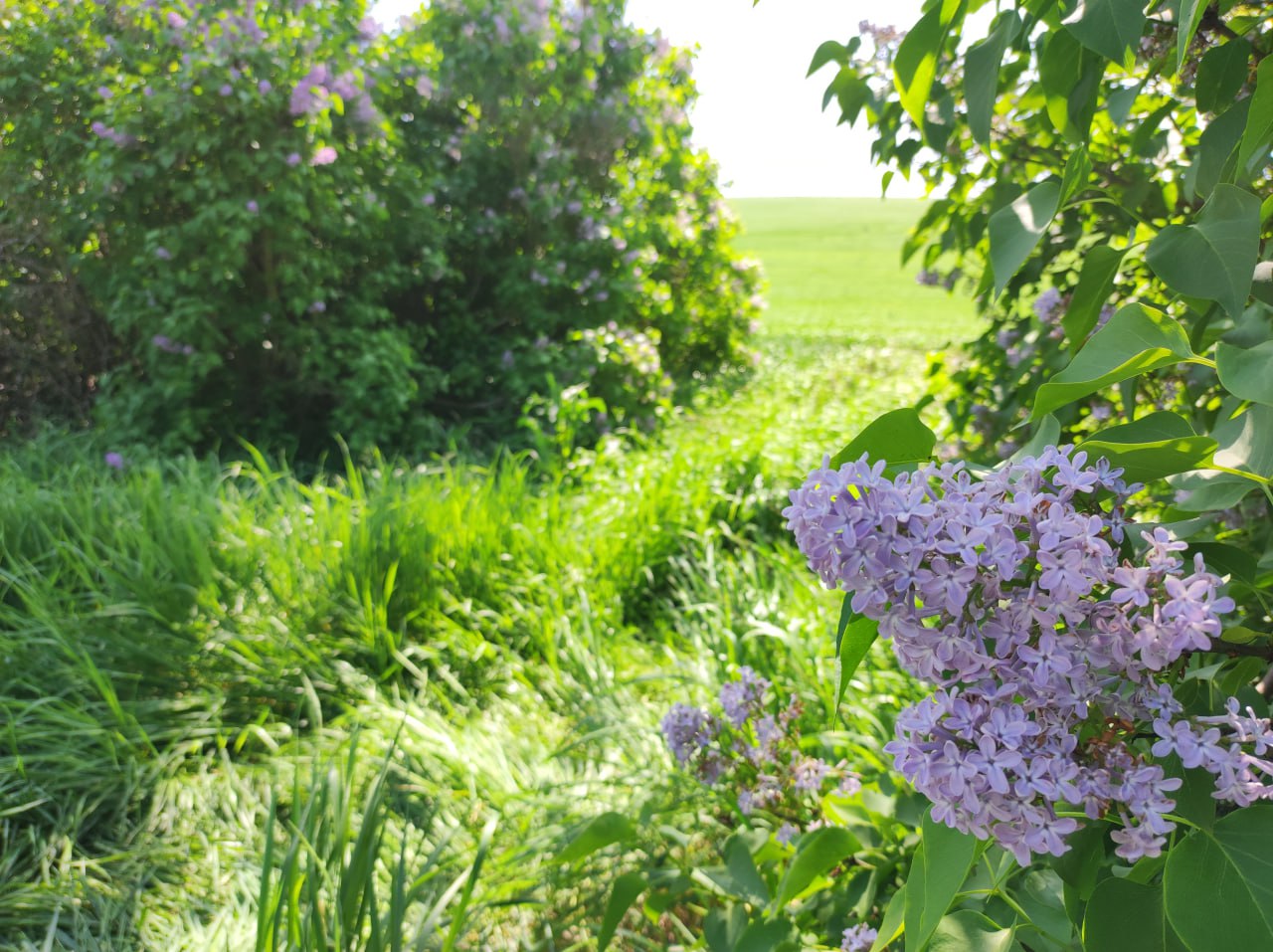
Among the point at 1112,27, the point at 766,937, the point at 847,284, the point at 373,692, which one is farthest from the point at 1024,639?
the point at 847,284

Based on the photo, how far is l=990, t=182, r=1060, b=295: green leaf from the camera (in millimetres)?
656

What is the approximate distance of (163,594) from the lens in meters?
2.37

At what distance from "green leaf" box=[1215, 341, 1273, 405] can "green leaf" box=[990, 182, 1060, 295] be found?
156 mm

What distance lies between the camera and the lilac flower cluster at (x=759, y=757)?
138cm

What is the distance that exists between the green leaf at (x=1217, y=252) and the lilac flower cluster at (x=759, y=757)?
927 millimetres

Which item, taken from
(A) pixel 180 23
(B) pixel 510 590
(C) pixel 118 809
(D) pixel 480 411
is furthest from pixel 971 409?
(A) pixel 180 23

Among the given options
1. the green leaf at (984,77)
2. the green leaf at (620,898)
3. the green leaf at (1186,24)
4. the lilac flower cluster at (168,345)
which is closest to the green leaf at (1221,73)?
the green leaf at (984,77)

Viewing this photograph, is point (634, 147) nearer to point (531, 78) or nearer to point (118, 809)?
point (531, 78)

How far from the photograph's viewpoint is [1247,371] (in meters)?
0.49

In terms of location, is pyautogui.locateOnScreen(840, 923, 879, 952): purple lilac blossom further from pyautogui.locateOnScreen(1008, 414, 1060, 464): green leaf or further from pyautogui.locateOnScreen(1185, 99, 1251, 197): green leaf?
pyautogui.locateOnScreen(1185, 99, 1251, 197): green leaf

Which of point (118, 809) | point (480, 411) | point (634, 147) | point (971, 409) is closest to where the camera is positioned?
point (118, 809)

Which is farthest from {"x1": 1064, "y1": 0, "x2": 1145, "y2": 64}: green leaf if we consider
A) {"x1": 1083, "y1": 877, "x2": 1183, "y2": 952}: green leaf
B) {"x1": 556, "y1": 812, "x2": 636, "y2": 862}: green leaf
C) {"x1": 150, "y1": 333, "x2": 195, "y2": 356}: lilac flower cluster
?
{"x1": 150, "y1": 333, "x2": 195, "y2": 356}: lilac flower cluster

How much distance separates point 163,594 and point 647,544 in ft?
4.49

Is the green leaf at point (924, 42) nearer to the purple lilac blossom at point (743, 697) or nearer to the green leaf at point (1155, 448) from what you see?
the green leaf at point (1155, 448)
